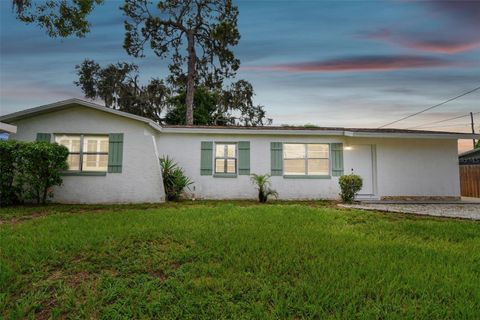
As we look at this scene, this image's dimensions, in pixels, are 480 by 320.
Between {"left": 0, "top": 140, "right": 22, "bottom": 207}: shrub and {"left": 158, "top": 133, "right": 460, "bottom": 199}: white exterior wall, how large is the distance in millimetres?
4453

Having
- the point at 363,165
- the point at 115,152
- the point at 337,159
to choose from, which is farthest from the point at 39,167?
the point at 363,165

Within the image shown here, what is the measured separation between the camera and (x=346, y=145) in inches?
434

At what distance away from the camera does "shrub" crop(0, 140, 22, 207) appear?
8.04 metres

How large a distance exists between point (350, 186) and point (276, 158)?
2943 mm

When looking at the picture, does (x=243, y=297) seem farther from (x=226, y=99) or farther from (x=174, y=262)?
(x=226, y=99)

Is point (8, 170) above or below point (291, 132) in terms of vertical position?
below

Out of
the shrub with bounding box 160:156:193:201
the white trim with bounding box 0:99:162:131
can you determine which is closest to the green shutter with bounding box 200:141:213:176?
the shrub with bounding box 160:156:193:201

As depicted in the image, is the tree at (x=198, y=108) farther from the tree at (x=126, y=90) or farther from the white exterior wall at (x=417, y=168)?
the white exterior wall at (x=417, y=168)

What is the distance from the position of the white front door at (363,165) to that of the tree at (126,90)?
15.9m

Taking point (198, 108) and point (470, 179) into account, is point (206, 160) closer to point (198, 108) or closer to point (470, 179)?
point (198, 108)

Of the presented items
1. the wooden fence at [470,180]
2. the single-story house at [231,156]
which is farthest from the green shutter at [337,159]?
the wooden fence at [470,180]

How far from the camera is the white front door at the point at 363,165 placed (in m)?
11.0

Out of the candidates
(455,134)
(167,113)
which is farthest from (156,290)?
(167,113)

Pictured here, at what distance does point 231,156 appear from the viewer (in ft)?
35.3
